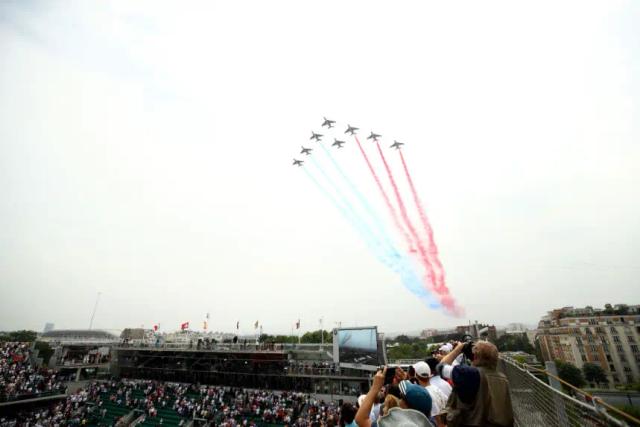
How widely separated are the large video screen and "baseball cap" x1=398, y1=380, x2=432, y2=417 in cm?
2827

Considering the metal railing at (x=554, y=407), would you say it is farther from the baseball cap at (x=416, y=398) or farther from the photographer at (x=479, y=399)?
the baseball cap at (x=416, y=398)

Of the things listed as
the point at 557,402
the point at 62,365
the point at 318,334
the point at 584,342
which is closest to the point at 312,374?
the point at 557,402

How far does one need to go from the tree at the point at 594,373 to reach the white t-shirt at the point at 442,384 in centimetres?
9284

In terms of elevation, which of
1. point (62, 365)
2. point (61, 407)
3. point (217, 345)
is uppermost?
point (217, 345)

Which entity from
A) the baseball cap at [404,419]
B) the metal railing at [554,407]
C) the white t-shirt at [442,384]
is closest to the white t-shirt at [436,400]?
the white t-shirt at [442,384]

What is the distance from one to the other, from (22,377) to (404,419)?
51.7 m

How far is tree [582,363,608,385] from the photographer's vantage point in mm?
68438

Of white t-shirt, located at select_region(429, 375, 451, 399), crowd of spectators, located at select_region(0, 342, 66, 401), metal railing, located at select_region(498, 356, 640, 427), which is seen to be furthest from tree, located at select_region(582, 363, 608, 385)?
crowd of spectators, located at select_region(0, 342, 66, 401)

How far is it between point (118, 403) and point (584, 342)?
318 ft

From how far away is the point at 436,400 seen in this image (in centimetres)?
391

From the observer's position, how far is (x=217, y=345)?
4122 cm

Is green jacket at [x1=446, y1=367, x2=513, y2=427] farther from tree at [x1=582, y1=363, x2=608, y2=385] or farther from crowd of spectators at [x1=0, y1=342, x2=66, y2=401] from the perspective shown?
tree at [x1=582, y1=363, x2=608, y2=385]

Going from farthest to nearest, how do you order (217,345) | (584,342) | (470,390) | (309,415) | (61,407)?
1. (584,342)
2. (217,345)
3. (61,407)
4. (309,415)
5. (470,390)

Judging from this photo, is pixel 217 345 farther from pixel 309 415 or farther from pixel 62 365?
pixel 62 365
